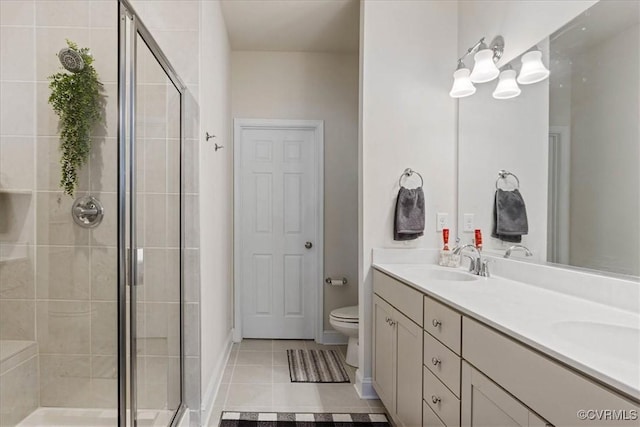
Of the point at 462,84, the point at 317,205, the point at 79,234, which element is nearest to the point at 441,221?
the point at 462,84

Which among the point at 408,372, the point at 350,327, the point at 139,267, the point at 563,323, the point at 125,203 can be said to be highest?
the point at 125,203

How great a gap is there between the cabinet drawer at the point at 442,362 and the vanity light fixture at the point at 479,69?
1489 mm

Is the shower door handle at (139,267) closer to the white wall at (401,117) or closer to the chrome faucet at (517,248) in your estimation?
the white wall at (401,117)

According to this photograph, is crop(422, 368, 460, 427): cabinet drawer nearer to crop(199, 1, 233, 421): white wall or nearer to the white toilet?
crop(199, 1, 233, 421): white wall

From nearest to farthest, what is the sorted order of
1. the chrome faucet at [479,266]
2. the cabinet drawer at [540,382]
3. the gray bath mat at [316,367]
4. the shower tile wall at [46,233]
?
1. the cabinet drawer at [540,382]
2. the shower tile wall at [46,233]
3. the chrome faucet at [479,266]
4. the gray bath mat at [316,367]

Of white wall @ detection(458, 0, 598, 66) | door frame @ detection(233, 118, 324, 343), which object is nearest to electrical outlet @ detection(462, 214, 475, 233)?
white wall @ detection(458, 0, 598, 66)

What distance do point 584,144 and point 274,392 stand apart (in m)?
2.20

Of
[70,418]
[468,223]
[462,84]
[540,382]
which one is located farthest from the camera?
[468,223]

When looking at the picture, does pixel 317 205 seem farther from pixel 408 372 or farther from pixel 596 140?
pixel 596 140

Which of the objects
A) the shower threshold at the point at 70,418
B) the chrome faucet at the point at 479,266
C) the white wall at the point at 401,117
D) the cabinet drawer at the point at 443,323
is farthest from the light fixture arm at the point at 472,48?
the shower threshold at the point at 70,418

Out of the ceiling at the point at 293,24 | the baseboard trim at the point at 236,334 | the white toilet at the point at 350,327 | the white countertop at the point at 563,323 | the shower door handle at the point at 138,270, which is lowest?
the baseboard trim at the point at 236,334

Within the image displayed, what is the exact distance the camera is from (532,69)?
1.76 metres

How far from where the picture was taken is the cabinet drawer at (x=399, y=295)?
1612 mm

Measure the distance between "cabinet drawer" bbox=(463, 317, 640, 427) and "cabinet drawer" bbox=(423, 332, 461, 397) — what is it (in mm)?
147
